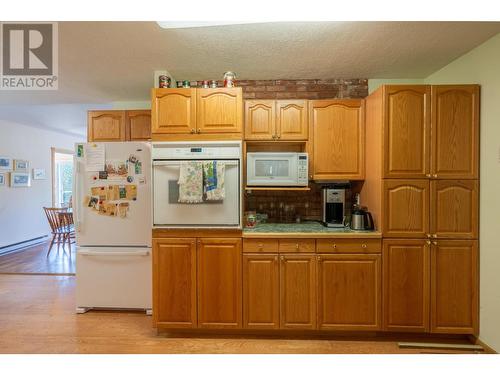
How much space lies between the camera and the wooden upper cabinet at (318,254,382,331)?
227 centimetres

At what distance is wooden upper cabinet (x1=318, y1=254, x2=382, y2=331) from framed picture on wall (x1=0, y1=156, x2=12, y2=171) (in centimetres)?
594

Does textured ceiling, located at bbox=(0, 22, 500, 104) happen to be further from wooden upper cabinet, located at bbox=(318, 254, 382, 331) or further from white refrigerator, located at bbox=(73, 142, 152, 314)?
wooden upper cabinet, located at bbox=(318, 254, 382, 331)

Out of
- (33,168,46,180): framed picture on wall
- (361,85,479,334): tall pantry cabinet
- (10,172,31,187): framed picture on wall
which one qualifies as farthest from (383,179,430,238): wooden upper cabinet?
(33,168,46,180): framed picture on wall

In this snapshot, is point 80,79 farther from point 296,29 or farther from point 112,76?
point 296,29

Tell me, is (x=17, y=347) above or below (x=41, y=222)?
below

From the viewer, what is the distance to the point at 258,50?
7.66 feet

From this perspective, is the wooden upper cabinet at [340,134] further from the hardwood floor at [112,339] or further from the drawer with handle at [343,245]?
the hardwood floor at [112,339]

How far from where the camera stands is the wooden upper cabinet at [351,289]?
2268mm

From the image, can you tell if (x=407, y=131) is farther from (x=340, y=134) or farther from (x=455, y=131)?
(x=340, y=134)

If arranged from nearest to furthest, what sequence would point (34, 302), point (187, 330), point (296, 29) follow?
point (296, 29)
point (187, 330)
point (34, 302)

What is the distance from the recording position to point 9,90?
123 inches

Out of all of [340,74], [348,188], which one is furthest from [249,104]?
[348,188]

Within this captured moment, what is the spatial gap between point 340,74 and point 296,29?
1.00m
